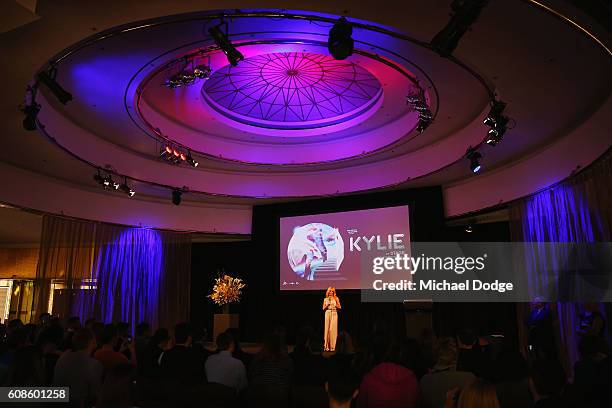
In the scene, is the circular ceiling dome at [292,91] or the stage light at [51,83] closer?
the stage light at [51,83]

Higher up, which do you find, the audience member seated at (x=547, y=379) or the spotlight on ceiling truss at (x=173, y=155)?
the spotlight on ceiling truss at (x=173, y=155)

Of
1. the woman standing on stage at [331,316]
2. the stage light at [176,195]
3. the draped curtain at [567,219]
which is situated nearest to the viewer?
the draped curtain at [567,219]

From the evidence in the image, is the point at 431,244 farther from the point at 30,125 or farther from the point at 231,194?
the point at 30,125

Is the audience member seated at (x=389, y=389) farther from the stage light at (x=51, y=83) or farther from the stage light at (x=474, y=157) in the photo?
the stage light at (x=474, y=157)

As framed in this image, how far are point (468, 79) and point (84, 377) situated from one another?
6629mm

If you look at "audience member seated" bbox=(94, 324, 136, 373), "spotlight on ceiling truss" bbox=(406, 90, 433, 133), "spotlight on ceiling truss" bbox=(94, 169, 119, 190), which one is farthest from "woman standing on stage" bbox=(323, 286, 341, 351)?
"audience member seated" bbox=(94, 324, 136, 373)

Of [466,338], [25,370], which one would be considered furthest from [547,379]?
[25,370]

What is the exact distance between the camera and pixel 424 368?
16.4 ft

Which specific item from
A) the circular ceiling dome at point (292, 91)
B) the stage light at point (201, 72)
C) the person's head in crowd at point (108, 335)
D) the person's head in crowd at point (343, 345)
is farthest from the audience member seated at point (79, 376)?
the circular ceiling dome at point (292, 91)

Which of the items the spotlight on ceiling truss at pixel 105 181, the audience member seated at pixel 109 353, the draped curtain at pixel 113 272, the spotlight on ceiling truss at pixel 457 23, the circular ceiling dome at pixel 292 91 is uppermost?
the circular ceiling dome at pixel 292 91

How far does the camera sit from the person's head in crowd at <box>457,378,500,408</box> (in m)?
2.50

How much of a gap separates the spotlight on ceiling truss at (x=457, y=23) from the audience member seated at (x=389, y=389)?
337 cm

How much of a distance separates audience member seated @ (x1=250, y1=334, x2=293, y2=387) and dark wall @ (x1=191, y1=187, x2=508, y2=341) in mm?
6618

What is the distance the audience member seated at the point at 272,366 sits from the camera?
414 cm
